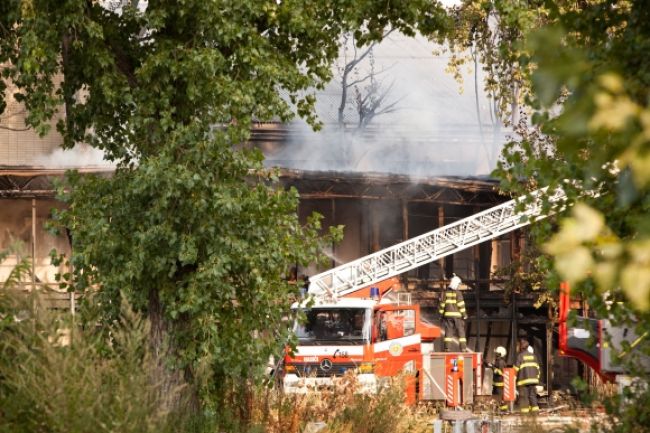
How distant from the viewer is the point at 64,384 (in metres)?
7.07

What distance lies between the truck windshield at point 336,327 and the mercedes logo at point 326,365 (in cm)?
37

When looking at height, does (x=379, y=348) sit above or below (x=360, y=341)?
below

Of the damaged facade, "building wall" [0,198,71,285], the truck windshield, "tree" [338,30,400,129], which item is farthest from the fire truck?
"tree" [338,30,400,129]

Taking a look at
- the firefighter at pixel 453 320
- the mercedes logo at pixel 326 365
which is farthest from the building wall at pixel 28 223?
the mercedes logo at pixel 326 365

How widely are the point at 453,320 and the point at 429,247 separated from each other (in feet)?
7.98

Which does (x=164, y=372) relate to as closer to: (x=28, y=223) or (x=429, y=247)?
(x=429, y=247)

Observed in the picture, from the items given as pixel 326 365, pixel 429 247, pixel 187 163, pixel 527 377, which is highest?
pixel 187 163

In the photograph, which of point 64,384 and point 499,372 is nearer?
point 64,384

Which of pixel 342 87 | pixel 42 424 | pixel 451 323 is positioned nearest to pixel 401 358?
pixel 451 323

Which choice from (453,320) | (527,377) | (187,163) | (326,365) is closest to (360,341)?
(326,365)

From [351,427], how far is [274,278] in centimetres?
181

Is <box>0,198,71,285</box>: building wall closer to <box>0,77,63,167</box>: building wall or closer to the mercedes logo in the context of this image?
<box>0,77,63,167</box>: building wall

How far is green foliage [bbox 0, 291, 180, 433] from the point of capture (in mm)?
7102

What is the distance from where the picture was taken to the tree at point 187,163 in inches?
500
